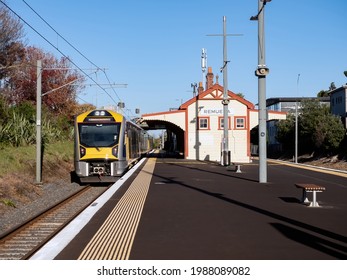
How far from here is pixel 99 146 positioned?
21203mm

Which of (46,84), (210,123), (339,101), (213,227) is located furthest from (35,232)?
(339,101)

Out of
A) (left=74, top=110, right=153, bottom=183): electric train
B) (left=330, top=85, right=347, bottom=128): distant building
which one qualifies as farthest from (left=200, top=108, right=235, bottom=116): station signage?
(left=330, top=85, right=347, bottom=128): distant building

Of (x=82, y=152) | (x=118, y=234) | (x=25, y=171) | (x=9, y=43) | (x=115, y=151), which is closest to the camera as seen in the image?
(x=118, y=234)

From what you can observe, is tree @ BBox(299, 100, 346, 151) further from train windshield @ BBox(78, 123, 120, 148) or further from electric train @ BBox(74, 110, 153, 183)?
train windshield @ BBox(78, 123, 120, 148)

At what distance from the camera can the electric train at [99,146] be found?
21.0 meters

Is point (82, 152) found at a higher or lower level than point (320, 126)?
lower

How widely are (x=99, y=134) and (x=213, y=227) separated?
42.4ft

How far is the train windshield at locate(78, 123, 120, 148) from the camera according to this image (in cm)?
2133

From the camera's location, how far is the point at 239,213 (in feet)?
36.7

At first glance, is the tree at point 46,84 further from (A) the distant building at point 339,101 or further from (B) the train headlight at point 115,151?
(A) the distant building at point 339,101

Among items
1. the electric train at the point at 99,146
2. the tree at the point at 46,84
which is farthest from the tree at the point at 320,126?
the electric train at the point at 99,146

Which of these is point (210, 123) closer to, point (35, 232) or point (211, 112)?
point (211, 112)

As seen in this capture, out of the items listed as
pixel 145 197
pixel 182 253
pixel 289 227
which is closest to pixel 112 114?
pixel 145 197

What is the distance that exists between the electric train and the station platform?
5.41m
